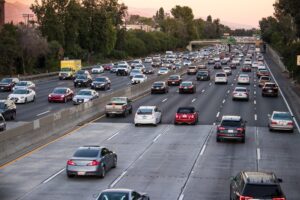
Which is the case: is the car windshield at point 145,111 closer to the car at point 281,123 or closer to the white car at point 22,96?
the car at point 281,123

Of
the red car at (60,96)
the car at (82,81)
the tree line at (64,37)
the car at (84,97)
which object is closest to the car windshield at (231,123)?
the car at (84,97)

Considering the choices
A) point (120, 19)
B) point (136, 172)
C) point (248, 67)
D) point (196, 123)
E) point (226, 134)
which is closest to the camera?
point (136, 172)

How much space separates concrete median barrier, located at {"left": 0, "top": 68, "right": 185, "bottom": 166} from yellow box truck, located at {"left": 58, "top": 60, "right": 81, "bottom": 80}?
39400 mm

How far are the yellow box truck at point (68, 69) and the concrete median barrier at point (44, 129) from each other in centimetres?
3940

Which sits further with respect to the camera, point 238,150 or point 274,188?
point 238,150

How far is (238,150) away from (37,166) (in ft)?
34.4

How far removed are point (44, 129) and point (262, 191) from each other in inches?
780

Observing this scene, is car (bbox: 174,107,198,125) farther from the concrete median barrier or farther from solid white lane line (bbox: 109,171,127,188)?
solid white lane line (bbox: 109,171,127,188)

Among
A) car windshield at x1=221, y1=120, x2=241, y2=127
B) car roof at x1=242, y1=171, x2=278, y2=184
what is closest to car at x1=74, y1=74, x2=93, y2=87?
car windshield at x1=221, y1=120, x2=241, y2=127

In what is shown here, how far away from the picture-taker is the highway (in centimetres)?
2252

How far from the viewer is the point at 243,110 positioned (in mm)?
50344

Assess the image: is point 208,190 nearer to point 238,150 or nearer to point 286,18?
point 238,150

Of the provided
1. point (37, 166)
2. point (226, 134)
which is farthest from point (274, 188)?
point (226, 134)

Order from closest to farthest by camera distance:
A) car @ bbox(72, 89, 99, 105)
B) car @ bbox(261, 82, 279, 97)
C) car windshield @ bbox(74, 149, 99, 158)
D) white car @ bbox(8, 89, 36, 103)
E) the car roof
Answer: the car roof < car windshield @ bbox(74, 149, 99, 158) < car @ bbox(72, 89, 99, 105) < white car @ bbox(8, 89, 36, 103) < car @ bbox(261, 82, 279, 97)
